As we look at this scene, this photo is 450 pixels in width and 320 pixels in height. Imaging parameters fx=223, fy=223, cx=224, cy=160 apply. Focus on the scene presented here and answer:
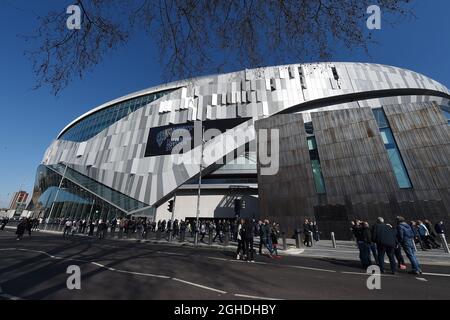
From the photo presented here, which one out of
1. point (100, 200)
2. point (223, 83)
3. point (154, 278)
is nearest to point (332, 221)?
point (154, 278)

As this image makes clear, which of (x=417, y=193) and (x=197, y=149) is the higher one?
(x=197, y=149)

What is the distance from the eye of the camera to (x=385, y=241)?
7172mm

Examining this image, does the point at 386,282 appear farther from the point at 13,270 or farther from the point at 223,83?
the point at 223,83

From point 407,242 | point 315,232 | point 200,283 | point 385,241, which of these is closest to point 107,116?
point 315,232

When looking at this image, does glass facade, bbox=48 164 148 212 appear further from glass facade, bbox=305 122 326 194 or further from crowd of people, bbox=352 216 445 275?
crowd of people, bbox=352 216 445 275

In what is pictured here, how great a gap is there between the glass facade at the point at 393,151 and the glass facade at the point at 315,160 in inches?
229

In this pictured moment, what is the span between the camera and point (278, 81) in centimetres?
3762

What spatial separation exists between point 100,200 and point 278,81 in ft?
116

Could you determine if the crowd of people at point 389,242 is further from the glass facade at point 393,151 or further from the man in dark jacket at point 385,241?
the glass facade at point 393,151

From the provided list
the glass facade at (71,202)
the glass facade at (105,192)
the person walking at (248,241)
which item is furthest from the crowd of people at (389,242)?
the glass facade at (105,192)

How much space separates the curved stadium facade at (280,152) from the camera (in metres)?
18.8

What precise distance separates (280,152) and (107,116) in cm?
4187

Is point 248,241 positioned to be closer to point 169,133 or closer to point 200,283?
point 200,283

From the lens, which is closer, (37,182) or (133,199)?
(133,199)
